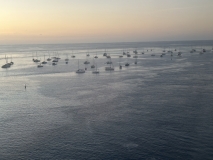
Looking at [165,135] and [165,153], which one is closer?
[165,153]

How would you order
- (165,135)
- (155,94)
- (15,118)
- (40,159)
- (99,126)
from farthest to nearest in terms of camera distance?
(155,94) → (15,118) → (99,126) → (165,135) → (40,159)

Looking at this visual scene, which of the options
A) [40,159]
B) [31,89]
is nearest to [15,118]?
[40,159]

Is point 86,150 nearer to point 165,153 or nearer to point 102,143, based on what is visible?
point 102,143

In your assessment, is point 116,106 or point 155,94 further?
point 155,94

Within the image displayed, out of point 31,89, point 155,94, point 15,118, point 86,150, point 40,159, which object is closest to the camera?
point 40,159

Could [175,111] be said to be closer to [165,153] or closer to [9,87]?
[165,153]

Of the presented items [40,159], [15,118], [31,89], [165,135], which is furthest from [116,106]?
[31,89]

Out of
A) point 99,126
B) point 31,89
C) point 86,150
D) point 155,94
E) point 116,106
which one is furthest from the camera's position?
point 31,89

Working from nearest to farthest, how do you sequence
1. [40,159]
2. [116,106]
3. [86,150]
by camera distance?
[40,159] → [86,150] → [116,106]
